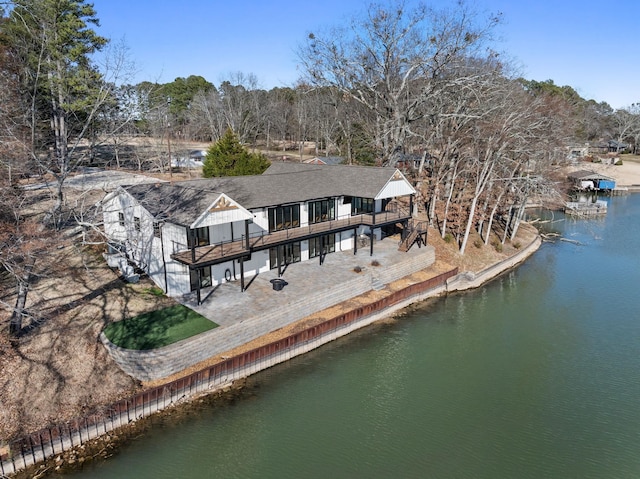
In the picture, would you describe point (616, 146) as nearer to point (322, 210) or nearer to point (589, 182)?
point (589, 182)

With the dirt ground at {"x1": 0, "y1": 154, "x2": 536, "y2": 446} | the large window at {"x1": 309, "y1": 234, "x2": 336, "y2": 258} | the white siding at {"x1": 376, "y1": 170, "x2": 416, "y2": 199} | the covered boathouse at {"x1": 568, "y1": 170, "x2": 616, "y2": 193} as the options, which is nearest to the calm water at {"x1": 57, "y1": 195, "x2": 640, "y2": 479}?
the dirt ground at {"x1": 0, "y1": 154, "x2": 536, "y2": 446}

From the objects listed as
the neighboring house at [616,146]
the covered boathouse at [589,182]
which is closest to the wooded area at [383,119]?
the covered boathouse at [589,182]

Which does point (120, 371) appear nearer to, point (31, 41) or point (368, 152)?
point (31, 41)

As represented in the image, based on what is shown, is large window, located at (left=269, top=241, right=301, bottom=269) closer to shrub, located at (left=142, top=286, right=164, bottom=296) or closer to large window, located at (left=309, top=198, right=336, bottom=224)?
large window, located at (left=309, top=198, right=336, bottom=224)

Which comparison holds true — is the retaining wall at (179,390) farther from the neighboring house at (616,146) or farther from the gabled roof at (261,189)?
the neighboring house at (616,146)

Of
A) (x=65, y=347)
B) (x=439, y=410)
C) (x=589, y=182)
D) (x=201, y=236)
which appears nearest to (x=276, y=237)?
(x=201, y=236)
